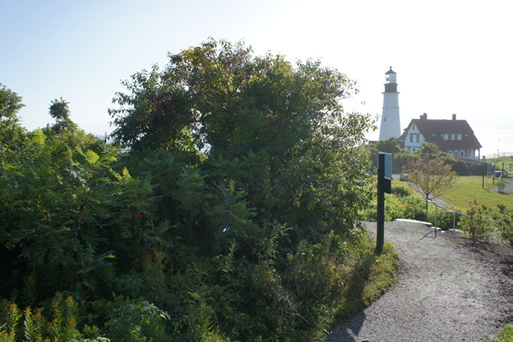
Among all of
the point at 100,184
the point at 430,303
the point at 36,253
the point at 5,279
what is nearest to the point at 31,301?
the point at 36,253

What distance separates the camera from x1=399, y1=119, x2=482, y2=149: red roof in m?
64.4

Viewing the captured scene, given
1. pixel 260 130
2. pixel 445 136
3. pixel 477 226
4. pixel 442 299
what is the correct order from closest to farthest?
1. pixel 442 299
2. pixel 260 130
3. pixel 477 226
4. pixel 445 136

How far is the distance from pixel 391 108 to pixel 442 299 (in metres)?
64.5

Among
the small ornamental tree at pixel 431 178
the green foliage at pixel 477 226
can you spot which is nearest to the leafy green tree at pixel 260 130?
the green foliage at pixel 477 226

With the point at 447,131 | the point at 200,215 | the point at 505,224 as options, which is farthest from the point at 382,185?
the point at 447,131

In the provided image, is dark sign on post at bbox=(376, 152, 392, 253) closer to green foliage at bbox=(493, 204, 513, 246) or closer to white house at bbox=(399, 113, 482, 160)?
green foliage at bbox=(493, 204, 513, 246)

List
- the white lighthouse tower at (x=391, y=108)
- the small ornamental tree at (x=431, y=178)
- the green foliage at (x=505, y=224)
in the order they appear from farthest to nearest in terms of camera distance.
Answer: the white lighthouse tower at (x=391, y=108) → the small ornamental tree at (x=431, y=178) → the green foliage at (x=505, y=224)

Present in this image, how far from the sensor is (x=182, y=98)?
8.56 m

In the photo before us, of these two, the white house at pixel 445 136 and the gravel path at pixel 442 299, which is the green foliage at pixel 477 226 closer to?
the gravel path at pixel 442 299

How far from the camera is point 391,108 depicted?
218 ft

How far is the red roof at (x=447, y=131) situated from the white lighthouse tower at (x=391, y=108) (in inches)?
86.9

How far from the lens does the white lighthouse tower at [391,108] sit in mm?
65562

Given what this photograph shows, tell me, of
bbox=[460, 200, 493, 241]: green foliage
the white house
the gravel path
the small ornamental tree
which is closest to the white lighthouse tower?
the white house

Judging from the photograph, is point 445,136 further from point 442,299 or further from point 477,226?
point 442,299
